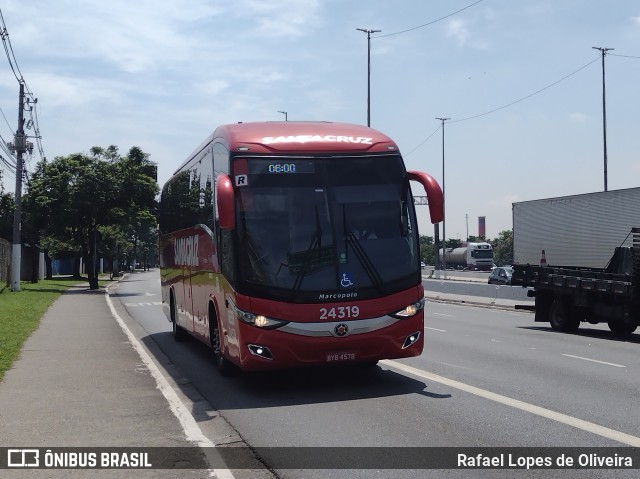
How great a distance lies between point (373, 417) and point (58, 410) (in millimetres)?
3633

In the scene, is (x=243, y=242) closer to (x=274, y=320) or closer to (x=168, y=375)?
(x=274, y=320)

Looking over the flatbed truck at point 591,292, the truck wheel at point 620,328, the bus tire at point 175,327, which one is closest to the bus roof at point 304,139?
the bus tire at point 175,327

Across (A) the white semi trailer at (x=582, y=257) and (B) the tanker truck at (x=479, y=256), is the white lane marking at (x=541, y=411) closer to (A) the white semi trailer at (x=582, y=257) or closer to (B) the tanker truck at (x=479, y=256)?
(A) the white semi trailer at (x=582, y=257)

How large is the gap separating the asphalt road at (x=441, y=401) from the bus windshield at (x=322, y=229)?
1.42 meters

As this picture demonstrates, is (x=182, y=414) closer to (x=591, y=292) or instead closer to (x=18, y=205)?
(x=591, y=292)

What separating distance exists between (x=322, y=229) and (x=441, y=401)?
254 cm

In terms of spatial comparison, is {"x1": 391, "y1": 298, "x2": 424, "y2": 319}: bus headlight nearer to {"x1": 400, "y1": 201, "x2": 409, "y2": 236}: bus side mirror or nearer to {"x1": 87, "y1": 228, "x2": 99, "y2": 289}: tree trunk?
{"x1": 400, "y1": 201, "x2": 409, "y2": 236}: bus side mirror

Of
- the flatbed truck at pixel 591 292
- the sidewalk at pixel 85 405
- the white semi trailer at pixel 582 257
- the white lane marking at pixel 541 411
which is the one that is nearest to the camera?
the white lane marking at pixel 541 411

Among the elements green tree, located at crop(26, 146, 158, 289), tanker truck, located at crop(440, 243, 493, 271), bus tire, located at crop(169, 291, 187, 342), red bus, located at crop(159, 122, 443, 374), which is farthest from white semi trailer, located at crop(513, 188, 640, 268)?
tanker truck, located at crop(440, 243, 493, 271)

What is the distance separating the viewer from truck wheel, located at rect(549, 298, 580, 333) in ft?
66.4

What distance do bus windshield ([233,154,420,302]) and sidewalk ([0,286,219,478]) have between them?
7.01 ft

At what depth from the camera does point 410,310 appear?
10422mm

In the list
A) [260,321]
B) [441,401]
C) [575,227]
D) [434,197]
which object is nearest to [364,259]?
[434,197]

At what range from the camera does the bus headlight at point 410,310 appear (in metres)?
10.3
